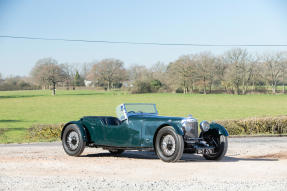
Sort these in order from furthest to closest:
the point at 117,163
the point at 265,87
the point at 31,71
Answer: the point at 31,71
the point at 265,87
the point at 117,163

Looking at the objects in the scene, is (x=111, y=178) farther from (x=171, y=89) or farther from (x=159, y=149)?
(x=171, y=89)

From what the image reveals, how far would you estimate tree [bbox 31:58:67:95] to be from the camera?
118 meters

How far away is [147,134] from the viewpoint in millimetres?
11078

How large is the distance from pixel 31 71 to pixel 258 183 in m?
119

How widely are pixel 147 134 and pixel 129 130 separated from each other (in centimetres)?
58

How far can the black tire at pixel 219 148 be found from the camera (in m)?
11.5

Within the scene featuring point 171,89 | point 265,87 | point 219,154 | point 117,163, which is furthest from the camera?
point 171,89

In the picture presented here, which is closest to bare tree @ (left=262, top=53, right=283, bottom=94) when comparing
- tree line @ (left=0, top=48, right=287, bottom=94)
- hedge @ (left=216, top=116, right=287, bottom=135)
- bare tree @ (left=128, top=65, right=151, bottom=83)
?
Answer: tree line @ (left=0, top=48, right=287, bottom=94)

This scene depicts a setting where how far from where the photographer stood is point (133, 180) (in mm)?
8391

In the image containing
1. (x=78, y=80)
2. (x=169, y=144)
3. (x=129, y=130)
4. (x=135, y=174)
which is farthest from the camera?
(x=78, y=80)

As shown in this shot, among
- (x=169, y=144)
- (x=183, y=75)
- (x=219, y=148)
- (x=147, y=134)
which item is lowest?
(x=219, y=148)

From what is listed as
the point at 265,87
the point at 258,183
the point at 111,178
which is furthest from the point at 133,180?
the point at 265,87

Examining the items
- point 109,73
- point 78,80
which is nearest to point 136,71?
point 109,73

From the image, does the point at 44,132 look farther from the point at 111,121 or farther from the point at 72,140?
the point at 111,121
